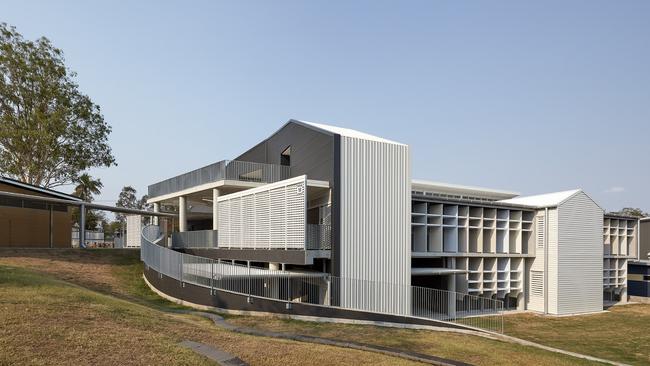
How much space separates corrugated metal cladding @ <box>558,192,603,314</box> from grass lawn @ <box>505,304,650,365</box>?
3.42 feet

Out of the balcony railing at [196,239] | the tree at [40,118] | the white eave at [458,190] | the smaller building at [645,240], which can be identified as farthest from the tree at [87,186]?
the smaller building at [645,240]

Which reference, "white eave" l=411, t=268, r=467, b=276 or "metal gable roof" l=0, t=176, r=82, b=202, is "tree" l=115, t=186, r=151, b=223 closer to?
"metal gable roof" l=0, t=176, r=82, b=202

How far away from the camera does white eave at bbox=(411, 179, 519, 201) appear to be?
111ft

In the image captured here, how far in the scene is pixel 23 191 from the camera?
103 ft

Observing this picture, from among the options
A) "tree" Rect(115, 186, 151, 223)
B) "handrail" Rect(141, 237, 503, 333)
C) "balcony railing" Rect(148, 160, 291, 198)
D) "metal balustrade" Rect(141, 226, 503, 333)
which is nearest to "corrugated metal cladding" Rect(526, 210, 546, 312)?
"metal balustrade" Rect(141, 226, 503, 333)

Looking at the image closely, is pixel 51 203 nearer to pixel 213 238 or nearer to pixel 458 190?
pixel 213 238

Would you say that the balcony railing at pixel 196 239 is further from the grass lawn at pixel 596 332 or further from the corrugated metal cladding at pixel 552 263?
the corrugated metal cladding at pixel 552 263

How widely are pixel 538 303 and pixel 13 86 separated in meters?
42.6

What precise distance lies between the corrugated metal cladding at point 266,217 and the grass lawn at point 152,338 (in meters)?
4.11

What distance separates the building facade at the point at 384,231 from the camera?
755 inches

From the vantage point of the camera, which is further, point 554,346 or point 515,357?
point 554,346

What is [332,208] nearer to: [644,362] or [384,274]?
[384,274]

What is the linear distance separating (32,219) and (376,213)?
2805 cm

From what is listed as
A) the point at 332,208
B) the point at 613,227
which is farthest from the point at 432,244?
the point at 613,227
